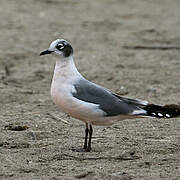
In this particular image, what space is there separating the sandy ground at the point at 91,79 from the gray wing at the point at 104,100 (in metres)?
0.38

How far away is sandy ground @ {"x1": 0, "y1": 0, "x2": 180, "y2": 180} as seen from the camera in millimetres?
4968

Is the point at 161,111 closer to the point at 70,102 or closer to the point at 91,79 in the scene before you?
the point at 70,102

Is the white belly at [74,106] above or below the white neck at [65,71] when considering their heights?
below

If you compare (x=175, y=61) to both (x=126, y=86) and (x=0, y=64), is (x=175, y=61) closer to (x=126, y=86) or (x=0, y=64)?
(x=126, y=86)

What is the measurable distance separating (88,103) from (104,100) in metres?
0.20

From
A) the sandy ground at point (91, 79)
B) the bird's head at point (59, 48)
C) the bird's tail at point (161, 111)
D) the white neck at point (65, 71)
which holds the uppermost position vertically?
the bird's head at point (59, 48)

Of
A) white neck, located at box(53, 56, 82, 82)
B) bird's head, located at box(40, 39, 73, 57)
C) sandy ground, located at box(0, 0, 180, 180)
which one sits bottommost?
sandy ground, located at box(0, 0, 180, 180)

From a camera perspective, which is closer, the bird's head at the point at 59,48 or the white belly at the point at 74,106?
A: the white belly at the point at 74,106

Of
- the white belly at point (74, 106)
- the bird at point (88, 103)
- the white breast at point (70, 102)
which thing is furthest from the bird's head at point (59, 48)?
the white belly at point (74, 106)

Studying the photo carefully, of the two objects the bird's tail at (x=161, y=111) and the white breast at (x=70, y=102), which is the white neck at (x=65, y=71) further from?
the bird's tail at (x=161, y=111)

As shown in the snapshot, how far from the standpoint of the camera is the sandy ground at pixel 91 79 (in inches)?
196

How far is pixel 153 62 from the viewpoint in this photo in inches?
381

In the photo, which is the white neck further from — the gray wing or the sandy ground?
the sandy ground

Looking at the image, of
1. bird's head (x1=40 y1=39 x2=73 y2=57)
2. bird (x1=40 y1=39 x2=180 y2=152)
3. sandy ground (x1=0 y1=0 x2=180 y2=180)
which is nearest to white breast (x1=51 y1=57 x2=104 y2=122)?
bird (x1=40 y1=39 x2=180 y2=152)
